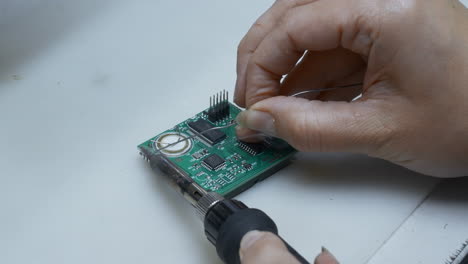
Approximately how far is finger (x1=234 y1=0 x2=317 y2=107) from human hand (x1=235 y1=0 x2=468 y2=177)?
106 millimetres

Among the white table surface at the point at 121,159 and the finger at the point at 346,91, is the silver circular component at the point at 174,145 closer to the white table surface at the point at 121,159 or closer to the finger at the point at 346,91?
the white table surface at the point at 121,159

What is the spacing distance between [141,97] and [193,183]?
1.42ft

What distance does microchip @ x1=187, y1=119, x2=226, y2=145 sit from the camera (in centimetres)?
105

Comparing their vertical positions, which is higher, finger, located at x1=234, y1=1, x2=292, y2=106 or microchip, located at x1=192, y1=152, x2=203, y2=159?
finger, located at x1=234, y1=1, x2=292, y2=106

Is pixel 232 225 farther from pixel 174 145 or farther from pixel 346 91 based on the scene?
pixel 346 91

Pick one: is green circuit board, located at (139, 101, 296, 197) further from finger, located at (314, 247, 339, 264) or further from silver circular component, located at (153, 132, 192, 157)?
finger, located at (314, 247, 339, 264)

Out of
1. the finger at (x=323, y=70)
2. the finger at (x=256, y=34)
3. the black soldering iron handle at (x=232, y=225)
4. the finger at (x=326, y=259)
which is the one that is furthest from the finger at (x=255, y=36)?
the finger at (x=326, y=259)

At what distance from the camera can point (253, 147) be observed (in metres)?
1.04

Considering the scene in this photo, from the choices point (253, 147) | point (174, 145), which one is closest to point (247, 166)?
point (253, 147)

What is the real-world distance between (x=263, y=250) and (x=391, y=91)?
42 centimetres

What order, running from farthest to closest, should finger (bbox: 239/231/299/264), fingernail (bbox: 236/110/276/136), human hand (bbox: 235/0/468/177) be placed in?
1. fingernail (bbox: 236/110/276/136)
2. human hand (bbox: 235/0/468/177)
3. finger (bbox: 239/231/299/264)

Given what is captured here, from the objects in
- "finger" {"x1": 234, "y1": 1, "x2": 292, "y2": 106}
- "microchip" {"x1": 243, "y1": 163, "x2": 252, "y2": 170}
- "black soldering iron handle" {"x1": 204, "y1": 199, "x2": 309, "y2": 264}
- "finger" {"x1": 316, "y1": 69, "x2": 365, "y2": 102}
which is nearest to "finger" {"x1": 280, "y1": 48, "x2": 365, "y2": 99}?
"finger" {"x1": 316, "y1": 69, "x2": 365, "y2": 102}

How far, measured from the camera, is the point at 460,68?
87 cm

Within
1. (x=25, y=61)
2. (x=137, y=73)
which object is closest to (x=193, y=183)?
(x=137, y=73)
